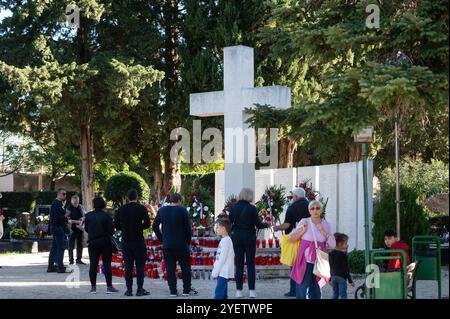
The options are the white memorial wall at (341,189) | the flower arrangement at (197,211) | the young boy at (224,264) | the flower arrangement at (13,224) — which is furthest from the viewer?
the flower arrangement at (13,224)

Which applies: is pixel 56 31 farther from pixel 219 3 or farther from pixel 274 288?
pixel 274 288

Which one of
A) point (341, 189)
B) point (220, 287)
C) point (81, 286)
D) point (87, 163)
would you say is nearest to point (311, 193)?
point (341, 189)

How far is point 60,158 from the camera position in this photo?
162ft

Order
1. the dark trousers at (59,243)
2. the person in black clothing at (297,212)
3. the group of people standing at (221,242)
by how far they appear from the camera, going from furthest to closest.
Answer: the dark trousers at (59,243) < the person in black clothing at (297,212) < the group of people standing at (221,242)

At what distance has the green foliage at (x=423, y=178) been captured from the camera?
31.0m

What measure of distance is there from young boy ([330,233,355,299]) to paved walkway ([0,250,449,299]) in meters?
1.75

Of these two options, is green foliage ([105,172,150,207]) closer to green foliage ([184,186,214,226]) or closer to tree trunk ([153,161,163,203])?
tree trunk ([153,161,163,203])

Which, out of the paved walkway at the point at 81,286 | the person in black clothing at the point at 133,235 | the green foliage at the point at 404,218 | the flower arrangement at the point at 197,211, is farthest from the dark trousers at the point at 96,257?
the green foliage at the point at 404,218

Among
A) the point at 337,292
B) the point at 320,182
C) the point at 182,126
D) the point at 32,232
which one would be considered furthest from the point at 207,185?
the point at 337,292

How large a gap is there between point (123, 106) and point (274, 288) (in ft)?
52.2

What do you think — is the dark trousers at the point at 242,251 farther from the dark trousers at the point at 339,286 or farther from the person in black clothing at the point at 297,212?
the dark trousers at the point at 339,286

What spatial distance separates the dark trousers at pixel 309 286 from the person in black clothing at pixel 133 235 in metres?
3.11

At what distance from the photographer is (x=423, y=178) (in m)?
32.4

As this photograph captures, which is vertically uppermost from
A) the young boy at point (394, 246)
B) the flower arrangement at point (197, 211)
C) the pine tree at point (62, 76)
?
the pine tree at point (62, 76)
